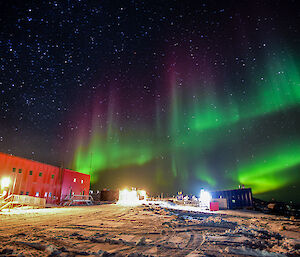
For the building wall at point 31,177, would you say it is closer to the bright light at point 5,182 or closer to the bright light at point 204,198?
the bright light at point 5,182

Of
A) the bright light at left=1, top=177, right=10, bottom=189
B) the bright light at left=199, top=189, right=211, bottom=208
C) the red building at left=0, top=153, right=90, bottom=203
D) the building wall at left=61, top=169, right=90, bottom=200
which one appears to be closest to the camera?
the bright light at left=1, top=177, right=10, bottom=189

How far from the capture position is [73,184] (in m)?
31.0

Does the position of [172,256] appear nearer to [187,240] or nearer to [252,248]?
[187,240]

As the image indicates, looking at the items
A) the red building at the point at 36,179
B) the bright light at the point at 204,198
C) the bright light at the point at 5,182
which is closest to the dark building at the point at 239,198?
the bright light at the point at 204,198

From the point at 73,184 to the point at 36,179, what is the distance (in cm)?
828

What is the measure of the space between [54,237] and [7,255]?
73.0 inches

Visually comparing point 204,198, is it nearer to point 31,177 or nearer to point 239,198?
point 239,198

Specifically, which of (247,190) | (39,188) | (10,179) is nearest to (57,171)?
(39,188)

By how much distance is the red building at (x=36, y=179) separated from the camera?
64.1ft

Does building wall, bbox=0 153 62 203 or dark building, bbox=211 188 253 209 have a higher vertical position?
building wall, bbox=0 153 62 203

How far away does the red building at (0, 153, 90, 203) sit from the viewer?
19544 mm

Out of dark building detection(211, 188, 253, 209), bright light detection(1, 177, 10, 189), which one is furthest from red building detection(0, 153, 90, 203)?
dark building detection(211, 188, 253, 209)

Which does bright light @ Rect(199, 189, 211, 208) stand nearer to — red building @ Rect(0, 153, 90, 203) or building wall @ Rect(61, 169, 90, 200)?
building wall @ Rect(61, 169, 90, 200)

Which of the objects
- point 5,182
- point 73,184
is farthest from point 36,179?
point 73,184
